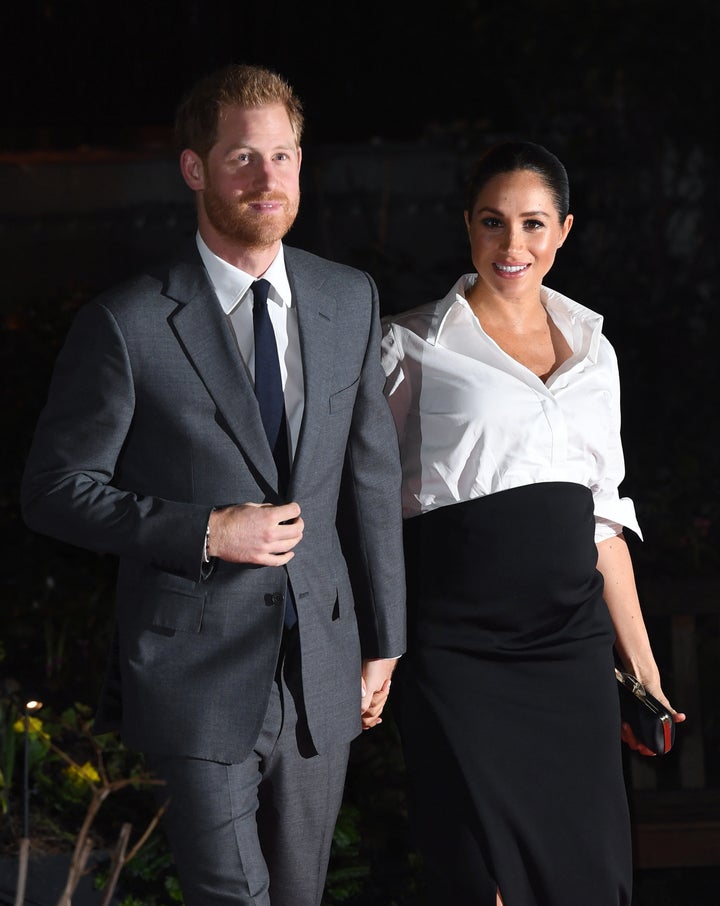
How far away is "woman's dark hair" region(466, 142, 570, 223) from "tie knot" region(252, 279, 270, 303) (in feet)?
1.98

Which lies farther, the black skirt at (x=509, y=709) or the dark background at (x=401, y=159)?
the dark background at (x=401, y=159)

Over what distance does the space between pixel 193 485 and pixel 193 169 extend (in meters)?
0.58

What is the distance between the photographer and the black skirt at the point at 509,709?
2.84 m

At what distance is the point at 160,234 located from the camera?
8055 mm

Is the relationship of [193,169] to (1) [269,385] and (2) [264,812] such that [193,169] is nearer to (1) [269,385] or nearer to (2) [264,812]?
(1) [269,385]

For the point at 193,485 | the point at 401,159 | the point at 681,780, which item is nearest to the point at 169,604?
the point at 193,485

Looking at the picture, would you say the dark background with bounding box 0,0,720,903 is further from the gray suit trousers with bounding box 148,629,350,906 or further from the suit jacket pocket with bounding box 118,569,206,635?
the suit jacket pocket with bounding box 118,569,206,635

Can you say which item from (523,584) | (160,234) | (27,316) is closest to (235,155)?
(523,584)

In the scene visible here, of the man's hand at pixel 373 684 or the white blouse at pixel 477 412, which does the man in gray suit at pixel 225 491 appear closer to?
the man's hand at pixel 373 684

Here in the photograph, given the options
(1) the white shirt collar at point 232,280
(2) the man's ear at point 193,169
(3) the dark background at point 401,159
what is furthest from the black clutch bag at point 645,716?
(3) the dark background at point 401,159

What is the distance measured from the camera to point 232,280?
2555 millimetres

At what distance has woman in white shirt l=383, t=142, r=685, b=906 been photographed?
2.84 m

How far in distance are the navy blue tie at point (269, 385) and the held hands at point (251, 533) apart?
0.13 metres

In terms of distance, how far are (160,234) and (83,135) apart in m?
0.96
